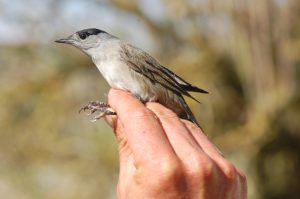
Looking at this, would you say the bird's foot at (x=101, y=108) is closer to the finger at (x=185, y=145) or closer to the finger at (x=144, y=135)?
the finger at (x=144, y=135)

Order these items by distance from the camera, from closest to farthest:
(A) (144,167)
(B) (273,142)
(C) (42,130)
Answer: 1. (A) (144,167)
2. (B) (273,142)
3. (C) (42,130)

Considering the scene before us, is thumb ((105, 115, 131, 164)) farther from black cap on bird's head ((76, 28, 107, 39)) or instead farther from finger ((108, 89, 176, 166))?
black cap on bird's head ((76, 28, 107, 39))

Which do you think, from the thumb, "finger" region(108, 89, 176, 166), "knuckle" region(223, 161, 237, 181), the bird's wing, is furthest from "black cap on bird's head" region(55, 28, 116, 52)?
"knuckle" region(223, 161, 237, 181)

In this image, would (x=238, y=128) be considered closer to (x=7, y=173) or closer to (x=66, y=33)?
(x=66, y=33)

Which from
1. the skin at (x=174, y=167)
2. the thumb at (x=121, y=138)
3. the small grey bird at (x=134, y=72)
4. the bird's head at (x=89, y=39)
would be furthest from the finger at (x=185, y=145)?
the bird's head at (x=89, y=39)

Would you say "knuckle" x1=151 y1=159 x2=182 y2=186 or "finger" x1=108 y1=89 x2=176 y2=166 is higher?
"finger" x1=108 y1=89 x2=176 y2=166

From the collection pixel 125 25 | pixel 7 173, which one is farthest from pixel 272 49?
pixel 7 173
